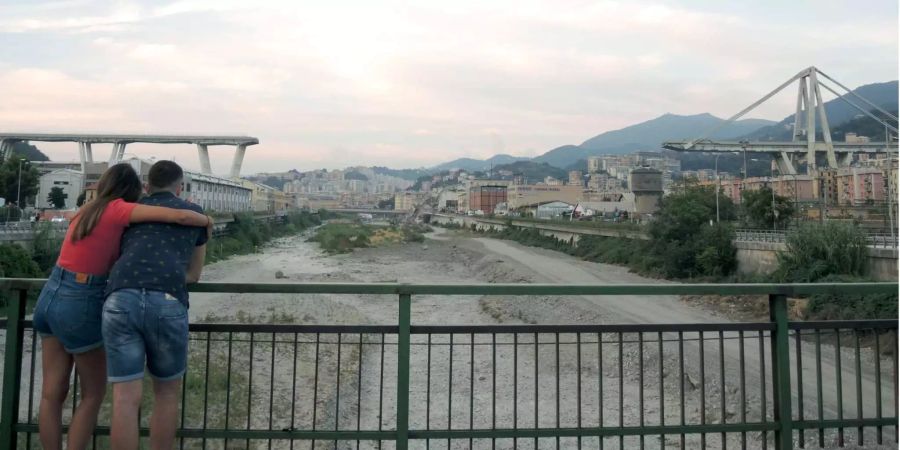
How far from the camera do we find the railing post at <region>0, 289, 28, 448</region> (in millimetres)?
2967

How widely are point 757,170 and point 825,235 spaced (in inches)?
5751

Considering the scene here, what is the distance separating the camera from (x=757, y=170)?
6171 inches

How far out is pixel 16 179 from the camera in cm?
4116

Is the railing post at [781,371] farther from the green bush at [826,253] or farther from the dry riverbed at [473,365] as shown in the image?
the green bush at [826,253]

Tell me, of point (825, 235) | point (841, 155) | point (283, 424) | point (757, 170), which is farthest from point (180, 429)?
point (757, 170)

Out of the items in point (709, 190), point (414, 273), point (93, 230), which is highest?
point (709, 190)

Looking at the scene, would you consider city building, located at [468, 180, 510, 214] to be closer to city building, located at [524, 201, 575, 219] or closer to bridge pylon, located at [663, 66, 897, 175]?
city building, located at [524, 201, 575, 219]

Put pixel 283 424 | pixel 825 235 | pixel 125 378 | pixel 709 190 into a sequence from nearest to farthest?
pixel 125 378, pixel 283 424, pixel 825 235, pixel 709 190

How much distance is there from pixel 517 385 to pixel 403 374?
1678 mm

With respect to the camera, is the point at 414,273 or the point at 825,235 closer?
the point at 825,235

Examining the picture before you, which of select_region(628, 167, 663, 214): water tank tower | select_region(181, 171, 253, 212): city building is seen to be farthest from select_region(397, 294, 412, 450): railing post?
select_region(628, 167, 663, 214): water tank tower

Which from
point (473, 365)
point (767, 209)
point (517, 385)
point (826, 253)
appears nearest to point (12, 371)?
point (473, 365)

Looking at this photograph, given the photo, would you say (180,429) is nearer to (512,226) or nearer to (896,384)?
(896,384)

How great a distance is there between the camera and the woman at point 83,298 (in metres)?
2.61
